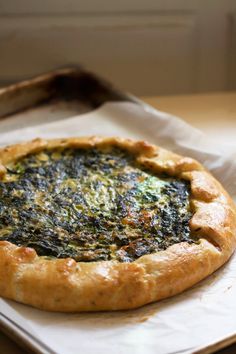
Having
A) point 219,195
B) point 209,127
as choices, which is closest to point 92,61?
point 209,127

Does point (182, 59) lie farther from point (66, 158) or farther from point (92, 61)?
point (66, 158)

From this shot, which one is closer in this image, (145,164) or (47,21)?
(145,164)

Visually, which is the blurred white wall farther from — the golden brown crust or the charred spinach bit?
the golden brown crust

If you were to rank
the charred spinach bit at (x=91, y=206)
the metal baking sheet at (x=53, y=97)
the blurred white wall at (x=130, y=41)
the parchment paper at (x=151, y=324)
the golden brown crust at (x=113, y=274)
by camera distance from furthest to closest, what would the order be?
the blurred white wall at (x=130, y=41) < the metal baking sheet at (x=53, y=97) < the charred spinach bit at (x=91, y=206) < the golden brown crust at (x=113, y=274) < the parchment paper at (x=151, y=324)

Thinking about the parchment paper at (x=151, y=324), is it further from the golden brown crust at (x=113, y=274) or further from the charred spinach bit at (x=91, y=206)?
the charred spinach bit at (x=91, y=206)

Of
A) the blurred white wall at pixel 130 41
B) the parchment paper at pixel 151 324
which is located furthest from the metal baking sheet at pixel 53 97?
the parchment paper at pixel 151 324
